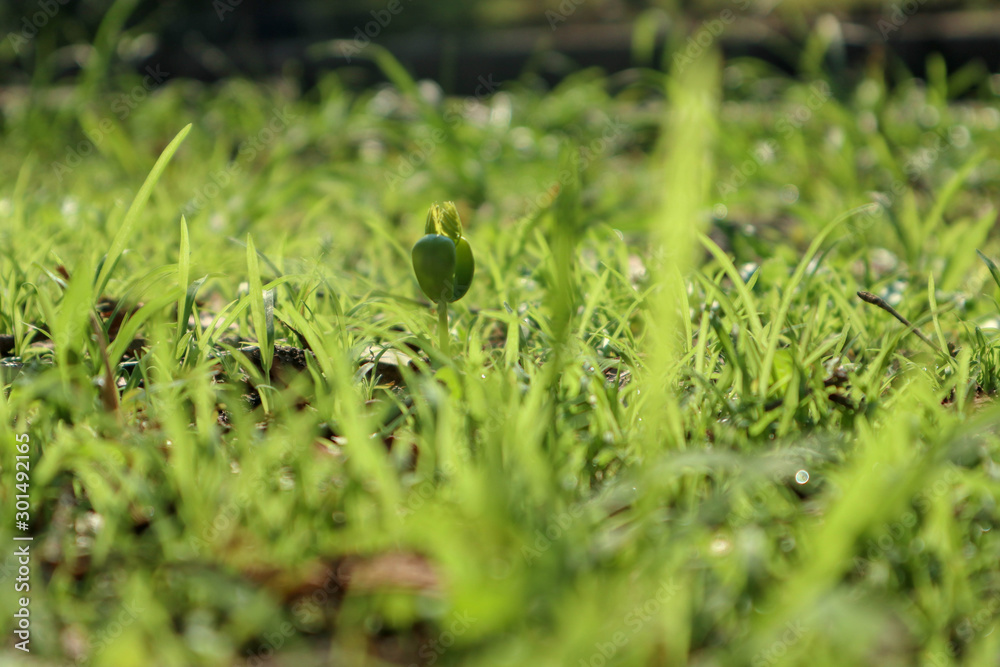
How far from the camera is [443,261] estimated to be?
123 centimetres

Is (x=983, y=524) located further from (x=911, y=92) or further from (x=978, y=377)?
(x=911, y=92)

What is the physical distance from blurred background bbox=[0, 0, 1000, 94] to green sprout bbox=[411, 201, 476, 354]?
80.4 inches

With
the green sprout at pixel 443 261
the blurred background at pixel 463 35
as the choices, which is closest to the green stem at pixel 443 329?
the green sprout at pixel 443 261

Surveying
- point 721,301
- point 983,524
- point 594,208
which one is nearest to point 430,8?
point 594,208

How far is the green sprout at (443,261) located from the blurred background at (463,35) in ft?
6.70

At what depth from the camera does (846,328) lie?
131cm

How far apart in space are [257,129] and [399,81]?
88 centimetres

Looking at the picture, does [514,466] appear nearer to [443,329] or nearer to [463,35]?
[443,329]

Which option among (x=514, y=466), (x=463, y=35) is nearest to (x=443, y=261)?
(x=514, y=466)

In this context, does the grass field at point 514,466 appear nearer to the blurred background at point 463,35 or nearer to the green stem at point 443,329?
the green stem at point 443,329

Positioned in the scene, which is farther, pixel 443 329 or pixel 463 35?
pixel 463 35

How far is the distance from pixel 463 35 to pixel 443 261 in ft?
18.8

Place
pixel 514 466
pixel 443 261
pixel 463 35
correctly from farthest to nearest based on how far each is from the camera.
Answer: pixel 463 35 < pixel 443 261 < pixel 514 466

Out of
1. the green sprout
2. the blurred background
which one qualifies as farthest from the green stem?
the blurred background
